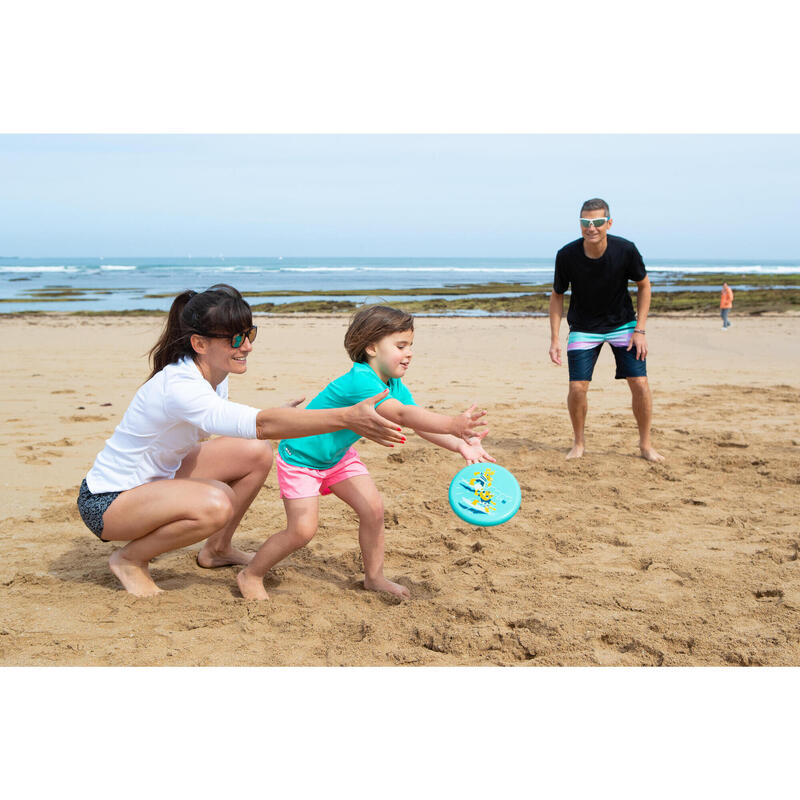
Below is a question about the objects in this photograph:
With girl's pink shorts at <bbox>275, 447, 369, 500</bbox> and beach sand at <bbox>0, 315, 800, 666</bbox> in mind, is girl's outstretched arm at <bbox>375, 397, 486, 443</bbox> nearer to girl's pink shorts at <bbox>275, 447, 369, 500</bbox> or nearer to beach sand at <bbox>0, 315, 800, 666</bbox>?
girl's pink shorts at <bbox>275, 447, 369, 500</bbox>

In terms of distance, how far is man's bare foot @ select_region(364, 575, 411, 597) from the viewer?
3.22 metres

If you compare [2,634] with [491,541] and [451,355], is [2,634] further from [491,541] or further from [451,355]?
[451,355]

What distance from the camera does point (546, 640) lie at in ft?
8.93

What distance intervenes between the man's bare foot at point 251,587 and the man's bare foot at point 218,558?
0.37 m

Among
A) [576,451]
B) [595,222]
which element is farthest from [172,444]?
[595,222]

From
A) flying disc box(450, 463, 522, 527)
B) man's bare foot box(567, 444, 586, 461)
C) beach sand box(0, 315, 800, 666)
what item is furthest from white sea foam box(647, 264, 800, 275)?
flying disc box(450, 463, 522, 527)

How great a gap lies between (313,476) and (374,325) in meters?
0.68

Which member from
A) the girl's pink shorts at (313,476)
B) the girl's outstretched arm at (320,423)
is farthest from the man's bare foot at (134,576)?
the girl's outstretched arm at (320,423)

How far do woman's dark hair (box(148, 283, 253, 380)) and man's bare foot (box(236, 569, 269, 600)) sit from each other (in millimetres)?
940

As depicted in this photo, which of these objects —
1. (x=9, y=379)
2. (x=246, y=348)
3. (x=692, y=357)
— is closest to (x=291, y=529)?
(x=246, y=348)

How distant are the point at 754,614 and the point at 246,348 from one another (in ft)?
7.27

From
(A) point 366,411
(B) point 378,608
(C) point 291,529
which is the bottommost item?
(B) point 378,608

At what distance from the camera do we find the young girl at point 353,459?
3.05m

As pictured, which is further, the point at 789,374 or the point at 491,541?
the point at 789,374
